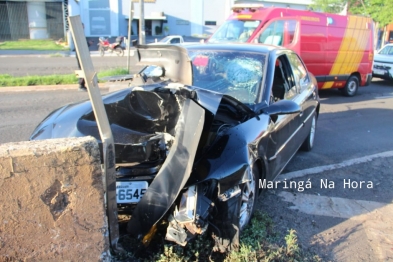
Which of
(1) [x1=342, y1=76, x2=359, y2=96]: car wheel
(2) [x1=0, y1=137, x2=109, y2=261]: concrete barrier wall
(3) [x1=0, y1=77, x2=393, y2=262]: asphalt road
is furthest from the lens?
(1) [x1=342, y1=76, x2=359, y2=96]: car wheel

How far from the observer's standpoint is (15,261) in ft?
7.57

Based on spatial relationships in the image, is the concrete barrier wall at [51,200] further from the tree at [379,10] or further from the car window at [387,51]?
the tree at [379,10]

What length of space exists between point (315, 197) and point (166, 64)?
2.29m

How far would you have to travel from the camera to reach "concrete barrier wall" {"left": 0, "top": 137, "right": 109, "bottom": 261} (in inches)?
85.4

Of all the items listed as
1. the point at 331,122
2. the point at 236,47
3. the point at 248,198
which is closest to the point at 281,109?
the point at 248,198

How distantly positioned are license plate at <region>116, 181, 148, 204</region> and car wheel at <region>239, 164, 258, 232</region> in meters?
0.77

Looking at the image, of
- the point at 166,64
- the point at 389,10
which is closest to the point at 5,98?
the point at 166,64

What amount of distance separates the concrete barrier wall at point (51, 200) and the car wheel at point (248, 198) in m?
1.15

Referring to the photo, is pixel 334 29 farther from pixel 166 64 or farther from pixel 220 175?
pixel 220 175

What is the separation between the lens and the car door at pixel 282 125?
3.81m

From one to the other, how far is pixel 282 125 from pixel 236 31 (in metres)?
7.27

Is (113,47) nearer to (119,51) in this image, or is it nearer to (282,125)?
(119,51)

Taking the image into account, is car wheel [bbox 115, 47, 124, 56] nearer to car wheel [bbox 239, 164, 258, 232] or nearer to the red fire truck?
the red fire truck

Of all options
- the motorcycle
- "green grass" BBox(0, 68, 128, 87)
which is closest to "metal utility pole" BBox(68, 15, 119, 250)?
"green grass" BBox(0, 68, 128, 87)
